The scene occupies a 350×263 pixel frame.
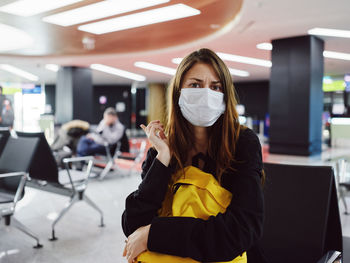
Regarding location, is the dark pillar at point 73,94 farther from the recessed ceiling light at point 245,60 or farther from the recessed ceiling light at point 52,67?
the recessed ceiling light at point 245,60

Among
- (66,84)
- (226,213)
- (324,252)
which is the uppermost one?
(66,84)

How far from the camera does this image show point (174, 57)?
1073 cm

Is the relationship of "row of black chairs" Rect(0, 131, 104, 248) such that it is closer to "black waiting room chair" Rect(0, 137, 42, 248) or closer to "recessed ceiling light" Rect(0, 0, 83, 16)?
"black waiting room chair" Rect(0, 137, 42, 248)

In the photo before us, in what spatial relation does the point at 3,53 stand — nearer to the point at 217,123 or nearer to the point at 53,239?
the point at 53,239

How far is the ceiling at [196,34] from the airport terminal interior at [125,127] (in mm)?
35

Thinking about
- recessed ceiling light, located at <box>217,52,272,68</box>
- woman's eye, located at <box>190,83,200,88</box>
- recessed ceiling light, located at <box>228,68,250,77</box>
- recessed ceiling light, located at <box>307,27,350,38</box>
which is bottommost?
woman's eye, located at <box>190,83,200,88</box>

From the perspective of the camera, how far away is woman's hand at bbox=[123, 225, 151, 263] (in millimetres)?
1017

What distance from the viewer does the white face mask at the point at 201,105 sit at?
115cm

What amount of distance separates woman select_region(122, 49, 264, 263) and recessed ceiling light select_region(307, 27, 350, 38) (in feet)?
23.4

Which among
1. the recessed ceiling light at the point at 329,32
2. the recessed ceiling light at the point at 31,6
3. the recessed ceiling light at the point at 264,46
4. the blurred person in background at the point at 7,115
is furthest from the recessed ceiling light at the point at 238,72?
the blurred person in background at the point at 7,115

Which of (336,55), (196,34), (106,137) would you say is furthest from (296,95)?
(106,137)

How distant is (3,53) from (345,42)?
1047 cm

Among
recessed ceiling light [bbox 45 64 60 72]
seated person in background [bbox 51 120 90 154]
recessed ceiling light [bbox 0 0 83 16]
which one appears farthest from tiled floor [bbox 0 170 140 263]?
recessed ceiling light [bbox 45 64 60 72]

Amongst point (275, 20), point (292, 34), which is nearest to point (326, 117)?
point (292, 34)
